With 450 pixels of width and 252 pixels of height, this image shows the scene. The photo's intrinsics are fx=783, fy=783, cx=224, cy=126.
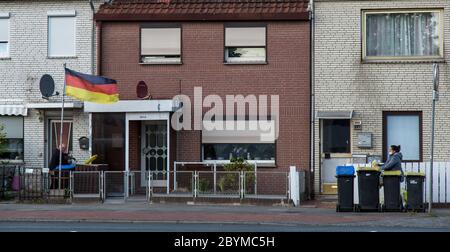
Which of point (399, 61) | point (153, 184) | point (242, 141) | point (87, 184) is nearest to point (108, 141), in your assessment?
point (87, 184)

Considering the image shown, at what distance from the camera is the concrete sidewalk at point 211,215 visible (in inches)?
686

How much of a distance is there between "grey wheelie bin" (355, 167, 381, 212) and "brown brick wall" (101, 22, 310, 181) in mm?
4605

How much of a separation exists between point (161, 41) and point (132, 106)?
248cm

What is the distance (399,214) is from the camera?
19.4 meters

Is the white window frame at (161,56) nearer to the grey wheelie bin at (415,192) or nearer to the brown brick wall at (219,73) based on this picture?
the brown brick wall at (219,73)

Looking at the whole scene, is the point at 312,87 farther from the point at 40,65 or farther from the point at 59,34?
the point at 40,65

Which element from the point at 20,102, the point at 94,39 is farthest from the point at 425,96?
the point at 20,102

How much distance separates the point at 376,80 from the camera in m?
24.2

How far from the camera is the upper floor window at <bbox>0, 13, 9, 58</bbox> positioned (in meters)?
25.8

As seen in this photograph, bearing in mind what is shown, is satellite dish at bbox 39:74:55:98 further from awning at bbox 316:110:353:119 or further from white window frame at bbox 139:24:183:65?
awning at bbox 316:110:353:119

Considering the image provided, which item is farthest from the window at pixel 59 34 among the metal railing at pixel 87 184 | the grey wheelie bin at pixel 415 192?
the grey wheelie bin at pixel 415 192

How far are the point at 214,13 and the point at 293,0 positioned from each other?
2.56 m

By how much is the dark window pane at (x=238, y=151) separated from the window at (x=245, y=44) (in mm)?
2701
